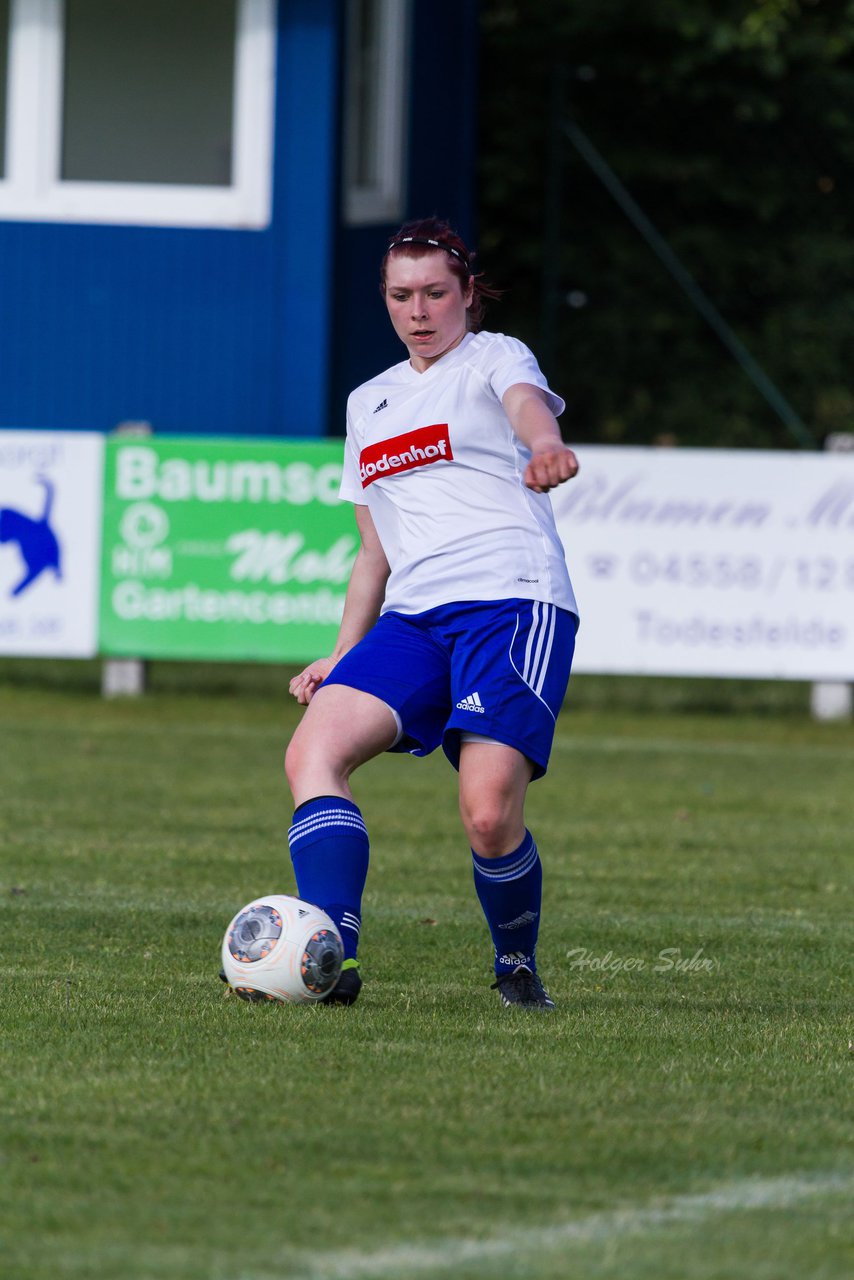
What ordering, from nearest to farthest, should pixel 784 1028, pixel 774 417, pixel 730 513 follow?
pixel 784 1028
pixel 730 513
pixel 774 417

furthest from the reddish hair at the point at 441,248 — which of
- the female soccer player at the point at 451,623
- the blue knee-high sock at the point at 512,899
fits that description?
the blue knee-high sock at the point at 512,899

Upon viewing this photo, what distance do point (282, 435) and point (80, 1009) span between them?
10.6 meters

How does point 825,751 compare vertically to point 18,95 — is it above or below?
below

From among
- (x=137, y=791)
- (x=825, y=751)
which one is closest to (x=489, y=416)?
(x=137, y=791)

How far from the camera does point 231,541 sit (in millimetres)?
13125

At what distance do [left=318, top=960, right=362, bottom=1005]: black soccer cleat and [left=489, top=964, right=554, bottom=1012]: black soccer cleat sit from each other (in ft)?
1.26

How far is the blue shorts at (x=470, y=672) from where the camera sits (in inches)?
200

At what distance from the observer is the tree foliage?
2320 centimetres

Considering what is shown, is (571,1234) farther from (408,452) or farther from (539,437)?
(408,452)

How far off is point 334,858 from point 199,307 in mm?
10681

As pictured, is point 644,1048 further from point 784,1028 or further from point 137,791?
point 137,791

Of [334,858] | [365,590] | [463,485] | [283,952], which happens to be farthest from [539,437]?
[283,952]

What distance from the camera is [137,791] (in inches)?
382

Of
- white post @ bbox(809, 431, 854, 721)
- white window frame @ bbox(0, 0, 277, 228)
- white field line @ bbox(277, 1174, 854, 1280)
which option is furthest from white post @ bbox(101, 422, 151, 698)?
white field line @ bbox(277, 1174, 854, 1280)
